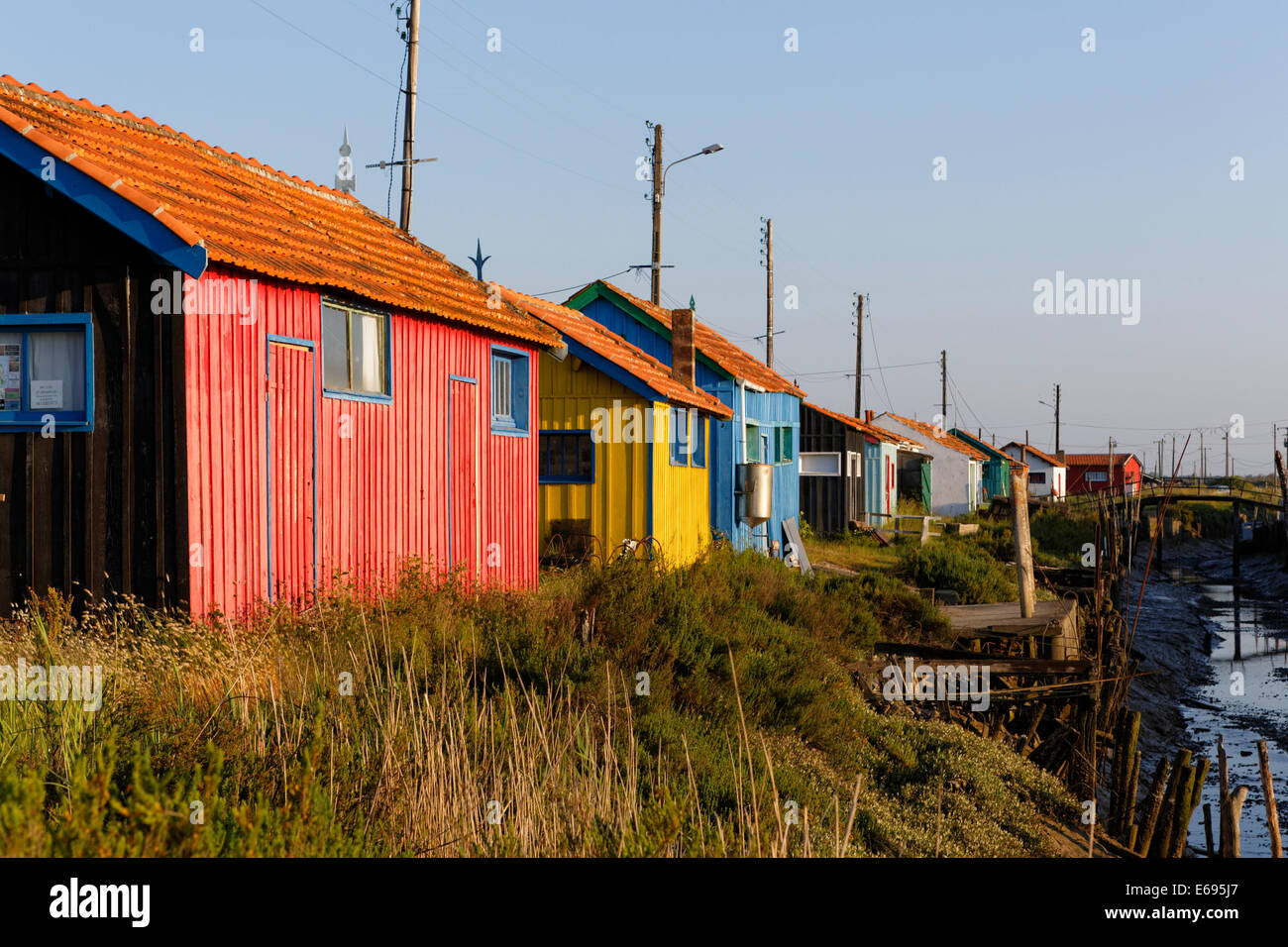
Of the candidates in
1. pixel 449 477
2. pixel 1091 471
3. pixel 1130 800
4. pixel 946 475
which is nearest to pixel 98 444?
pixel 449 477

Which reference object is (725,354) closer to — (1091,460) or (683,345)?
(683,345)

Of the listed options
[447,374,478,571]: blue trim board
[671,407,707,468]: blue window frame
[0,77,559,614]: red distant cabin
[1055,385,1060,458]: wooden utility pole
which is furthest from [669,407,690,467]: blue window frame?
[1055,385,1060,458]: wooden utility pole

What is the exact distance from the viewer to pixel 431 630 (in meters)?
9.62

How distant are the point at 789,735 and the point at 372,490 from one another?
468 cm

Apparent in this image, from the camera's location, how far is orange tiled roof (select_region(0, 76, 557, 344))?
28.0 feet

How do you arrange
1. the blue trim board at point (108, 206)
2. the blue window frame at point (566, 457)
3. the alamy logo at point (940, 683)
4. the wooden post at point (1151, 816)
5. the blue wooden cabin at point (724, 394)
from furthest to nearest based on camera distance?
1. the blue wooden cabin at point (724, 394)
2. the blue window frame at point (566, 457)
3. the alamy logo at point (940, 683)
4. the wooden post at point (1151, 816)
5. the blue trim board at point (108, 206)

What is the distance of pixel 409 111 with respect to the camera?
2134 centimetres

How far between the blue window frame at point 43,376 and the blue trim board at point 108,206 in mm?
1020

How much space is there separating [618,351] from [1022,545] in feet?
24.5

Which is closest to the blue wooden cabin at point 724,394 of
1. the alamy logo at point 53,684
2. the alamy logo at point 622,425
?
the alamy logo at point 622,425

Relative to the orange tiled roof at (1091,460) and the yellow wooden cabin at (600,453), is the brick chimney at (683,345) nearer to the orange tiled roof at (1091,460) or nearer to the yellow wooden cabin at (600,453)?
the yellow wooden cabin at (600,453)
